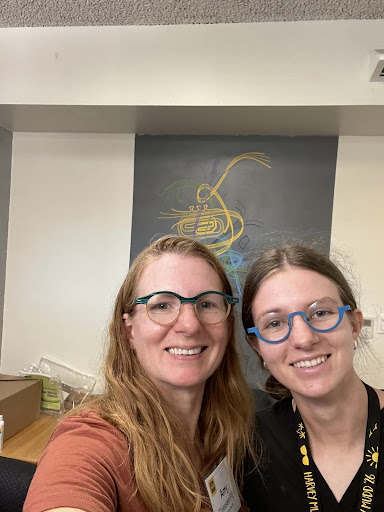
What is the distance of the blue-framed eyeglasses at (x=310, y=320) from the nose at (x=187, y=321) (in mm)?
211

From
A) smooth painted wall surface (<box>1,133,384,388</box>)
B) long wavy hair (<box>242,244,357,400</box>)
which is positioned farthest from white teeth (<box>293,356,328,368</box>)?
smooth painted wall surface (<box>1,133,384,388</box>)

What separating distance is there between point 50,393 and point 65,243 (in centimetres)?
98

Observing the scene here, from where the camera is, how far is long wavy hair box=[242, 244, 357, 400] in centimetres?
121

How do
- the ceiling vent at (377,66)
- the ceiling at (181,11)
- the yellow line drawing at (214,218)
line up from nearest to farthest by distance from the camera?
the ceiling vent at (377,66) < the ceiling at (181,11) < the yellow line drawing at (214,218)

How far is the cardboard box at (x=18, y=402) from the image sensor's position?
2.14 m

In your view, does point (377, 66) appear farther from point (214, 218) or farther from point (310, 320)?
point (310, 320)

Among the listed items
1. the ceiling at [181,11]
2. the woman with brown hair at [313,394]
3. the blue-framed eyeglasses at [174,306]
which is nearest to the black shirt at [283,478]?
the woman with brown hair at [313,394]

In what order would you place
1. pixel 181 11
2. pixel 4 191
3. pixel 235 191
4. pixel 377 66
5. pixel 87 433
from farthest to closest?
pixel 4 191 < pixel 235 191 < pixel 181 11 < pixel 377 66 < pixel 87 433

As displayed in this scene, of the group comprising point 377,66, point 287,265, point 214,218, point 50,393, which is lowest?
point 50,393

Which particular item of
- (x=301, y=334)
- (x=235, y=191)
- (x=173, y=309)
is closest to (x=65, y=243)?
(x=235, y=191)

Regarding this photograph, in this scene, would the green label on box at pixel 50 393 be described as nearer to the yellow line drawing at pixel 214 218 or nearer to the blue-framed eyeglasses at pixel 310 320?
the yellow line drawing at pixel 214 218

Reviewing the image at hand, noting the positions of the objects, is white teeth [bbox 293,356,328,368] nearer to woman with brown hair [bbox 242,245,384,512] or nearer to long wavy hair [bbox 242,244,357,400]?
woman with brown hair [bbox 242,245,384,512]

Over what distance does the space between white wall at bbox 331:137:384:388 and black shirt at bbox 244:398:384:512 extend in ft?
4.55

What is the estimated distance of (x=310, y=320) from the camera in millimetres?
1128
